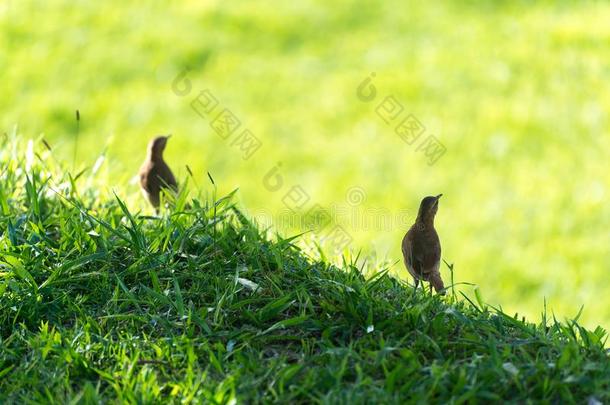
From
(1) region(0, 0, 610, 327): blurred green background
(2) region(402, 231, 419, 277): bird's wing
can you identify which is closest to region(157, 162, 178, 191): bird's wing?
(2) region(402, 231, 419, 277): bird's wing

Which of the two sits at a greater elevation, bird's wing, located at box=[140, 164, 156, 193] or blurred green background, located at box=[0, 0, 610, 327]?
blurred green background, located at box=[0, 0, 610, 327]

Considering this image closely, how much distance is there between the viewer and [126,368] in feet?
11.5

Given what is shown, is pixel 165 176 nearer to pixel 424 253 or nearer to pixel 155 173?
pixel 155 173

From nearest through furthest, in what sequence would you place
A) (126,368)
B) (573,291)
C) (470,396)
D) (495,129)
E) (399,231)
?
(470,396) → (126,368) → (573,291) → (399,231) → (495,129)

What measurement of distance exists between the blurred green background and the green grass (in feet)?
11.2

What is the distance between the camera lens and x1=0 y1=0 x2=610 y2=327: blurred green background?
808 centimetres

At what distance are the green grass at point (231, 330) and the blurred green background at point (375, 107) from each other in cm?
340

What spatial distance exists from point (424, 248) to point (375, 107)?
6.30m

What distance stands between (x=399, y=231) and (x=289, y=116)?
6.58ft

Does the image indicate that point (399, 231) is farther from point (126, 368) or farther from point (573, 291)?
point (126, 368)

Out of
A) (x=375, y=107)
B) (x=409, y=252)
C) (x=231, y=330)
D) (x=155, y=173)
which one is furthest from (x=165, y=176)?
(x=375, y=107)

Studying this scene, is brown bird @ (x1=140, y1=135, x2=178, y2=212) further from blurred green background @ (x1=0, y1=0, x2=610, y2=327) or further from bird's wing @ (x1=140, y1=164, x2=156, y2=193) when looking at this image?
blurred green background @ (x1=0, y1=0, x2=610, y2=327)

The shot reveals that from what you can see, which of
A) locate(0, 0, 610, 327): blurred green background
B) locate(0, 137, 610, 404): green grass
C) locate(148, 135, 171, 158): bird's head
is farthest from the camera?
locate(0, 0, 610, 327): blurred green background

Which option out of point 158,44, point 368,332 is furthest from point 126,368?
point 158,44
